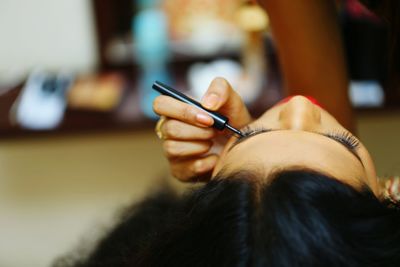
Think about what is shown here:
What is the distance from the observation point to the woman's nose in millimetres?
710

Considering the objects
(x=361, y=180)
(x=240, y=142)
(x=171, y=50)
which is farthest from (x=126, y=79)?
(x=361, y=180)

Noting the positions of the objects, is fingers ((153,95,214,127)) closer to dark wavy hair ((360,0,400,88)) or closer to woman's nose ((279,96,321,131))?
woman's nose ((279,96,321,131))

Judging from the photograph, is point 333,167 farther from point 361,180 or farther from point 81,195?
point 81,195

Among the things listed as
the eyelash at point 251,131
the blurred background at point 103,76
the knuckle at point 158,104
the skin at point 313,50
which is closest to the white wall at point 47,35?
the blurred background at point 103,76

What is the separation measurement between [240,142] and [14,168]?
135 cm

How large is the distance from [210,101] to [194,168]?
0.43 ft

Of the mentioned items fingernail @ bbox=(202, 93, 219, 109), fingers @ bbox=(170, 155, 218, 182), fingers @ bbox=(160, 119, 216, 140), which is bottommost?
fingers @ bbox=(170, 155, 218, 182)

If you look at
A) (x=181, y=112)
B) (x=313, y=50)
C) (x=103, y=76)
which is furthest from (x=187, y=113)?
(x=103, y=76)

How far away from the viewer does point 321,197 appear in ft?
2.00

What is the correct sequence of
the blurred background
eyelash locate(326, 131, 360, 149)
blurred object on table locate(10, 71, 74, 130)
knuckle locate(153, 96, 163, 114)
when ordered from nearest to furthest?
eyelash locate(326, 131, 360, 149), knuckle locate(153, 96, 163, 114), blurred object on table locate(10, 71, 74, 130), the blurred background

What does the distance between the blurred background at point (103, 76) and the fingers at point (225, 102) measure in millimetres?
770

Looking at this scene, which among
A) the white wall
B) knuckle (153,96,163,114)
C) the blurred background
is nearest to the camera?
knuckle (153,96,163,114)

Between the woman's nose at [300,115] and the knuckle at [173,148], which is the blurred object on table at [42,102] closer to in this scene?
the knuckle at [173,148]

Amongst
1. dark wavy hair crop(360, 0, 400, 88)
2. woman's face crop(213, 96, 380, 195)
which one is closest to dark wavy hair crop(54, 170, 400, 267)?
woman's face crop(213, 96, 380, 195)
